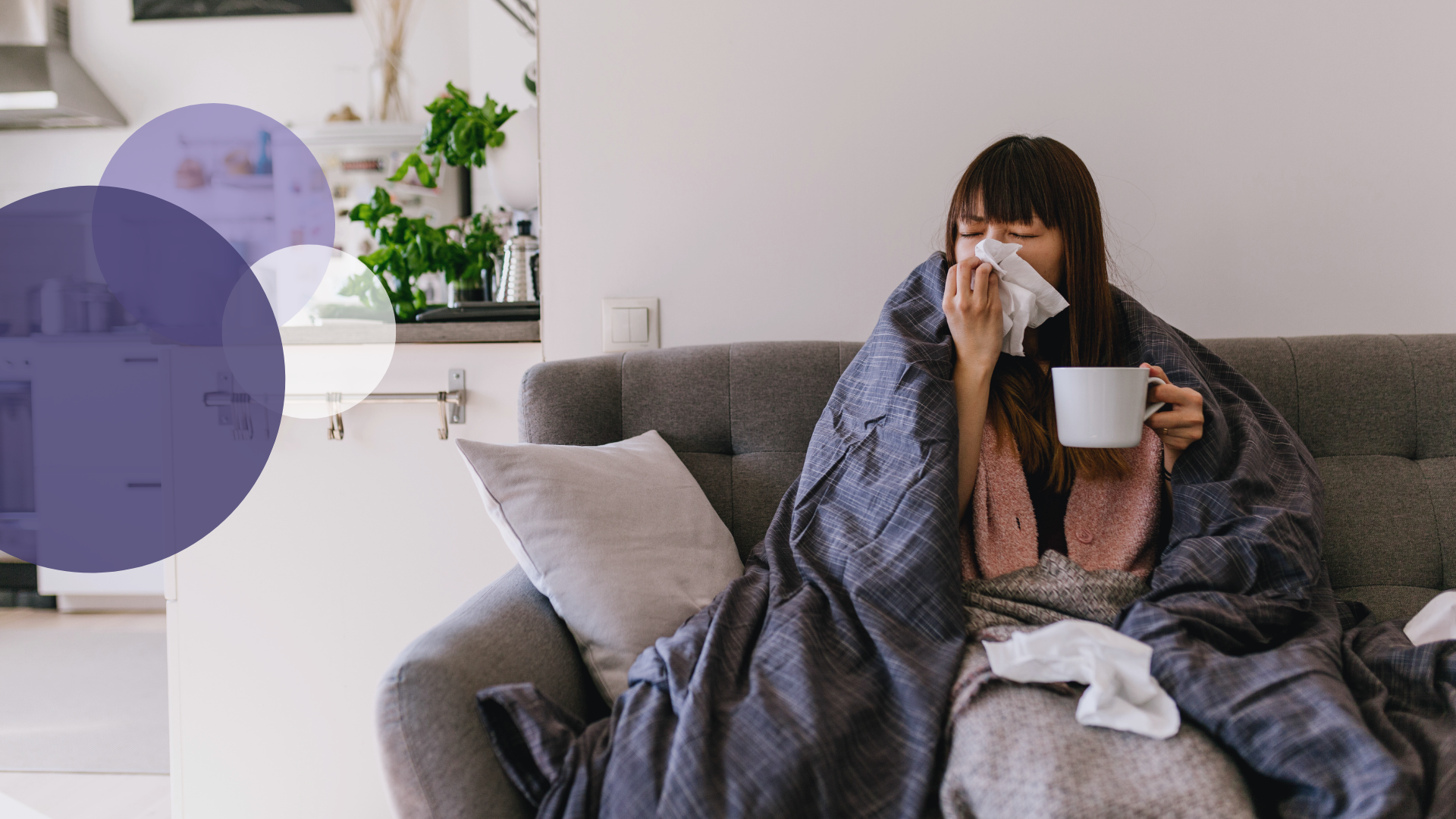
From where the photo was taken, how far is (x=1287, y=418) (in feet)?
3.77

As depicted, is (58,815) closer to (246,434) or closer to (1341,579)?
(246,434)

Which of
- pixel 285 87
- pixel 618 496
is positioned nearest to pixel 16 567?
pixel 285 87

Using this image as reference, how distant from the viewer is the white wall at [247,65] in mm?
1969

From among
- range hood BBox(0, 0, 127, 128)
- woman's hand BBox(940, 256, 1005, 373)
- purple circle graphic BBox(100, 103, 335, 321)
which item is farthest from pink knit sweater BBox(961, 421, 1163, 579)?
range hood BBox(0, 0, 127, 128)

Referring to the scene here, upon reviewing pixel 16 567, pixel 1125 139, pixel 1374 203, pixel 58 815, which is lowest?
pixel 58 815

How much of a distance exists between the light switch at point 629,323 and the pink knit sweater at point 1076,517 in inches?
26.0

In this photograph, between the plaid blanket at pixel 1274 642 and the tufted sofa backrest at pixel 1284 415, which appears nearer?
the plaid blanket at pixel 1274 642

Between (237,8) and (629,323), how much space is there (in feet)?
5.46

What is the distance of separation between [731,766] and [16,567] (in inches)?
114

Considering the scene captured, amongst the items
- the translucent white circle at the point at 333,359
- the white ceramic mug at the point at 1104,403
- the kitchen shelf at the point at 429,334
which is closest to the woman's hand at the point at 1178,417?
the white ceramic mug at the point at 1104,403

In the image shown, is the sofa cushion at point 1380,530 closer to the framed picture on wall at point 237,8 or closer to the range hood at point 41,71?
the framed picture on wall at point 237,8

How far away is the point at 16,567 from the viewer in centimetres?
242

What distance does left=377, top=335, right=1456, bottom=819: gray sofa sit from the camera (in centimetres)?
108

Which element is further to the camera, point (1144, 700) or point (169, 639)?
point (169, 639)
